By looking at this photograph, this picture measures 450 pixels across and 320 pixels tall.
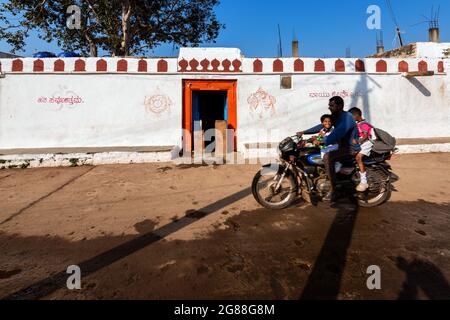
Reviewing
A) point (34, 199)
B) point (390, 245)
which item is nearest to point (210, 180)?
point (34, 199)

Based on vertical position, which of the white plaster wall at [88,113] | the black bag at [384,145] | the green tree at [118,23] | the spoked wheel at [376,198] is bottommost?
the spoked wheel at [376,198]

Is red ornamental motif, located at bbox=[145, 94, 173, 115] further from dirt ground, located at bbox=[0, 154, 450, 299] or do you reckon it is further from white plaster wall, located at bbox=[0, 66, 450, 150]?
dirt ground, located at bbox=[0, 154, 450, 299]

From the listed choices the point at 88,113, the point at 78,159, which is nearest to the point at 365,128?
the point at 78,159

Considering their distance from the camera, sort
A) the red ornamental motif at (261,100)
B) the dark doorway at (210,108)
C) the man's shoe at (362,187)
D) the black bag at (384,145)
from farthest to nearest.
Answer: the dark doorway at (210,108) → the red ornamental motif at (261,100) → the black bag at (384,145) → the man's shoe at (362,187)

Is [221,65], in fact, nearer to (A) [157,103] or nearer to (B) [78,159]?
(A) [157,103]

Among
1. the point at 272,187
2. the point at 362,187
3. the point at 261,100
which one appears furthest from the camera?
the point at 261,100

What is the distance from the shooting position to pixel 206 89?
8.88 meters

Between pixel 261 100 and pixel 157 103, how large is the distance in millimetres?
3359

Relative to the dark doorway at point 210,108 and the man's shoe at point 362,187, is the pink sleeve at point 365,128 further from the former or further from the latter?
the dark doorway at point 210,108

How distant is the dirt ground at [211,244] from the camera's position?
7.74 feet

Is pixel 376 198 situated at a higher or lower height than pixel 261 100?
lower

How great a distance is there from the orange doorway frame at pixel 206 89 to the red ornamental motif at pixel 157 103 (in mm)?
579

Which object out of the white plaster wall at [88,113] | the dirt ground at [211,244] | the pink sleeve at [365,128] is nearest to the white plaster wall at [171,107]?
the white plaster wall at [88,113]
